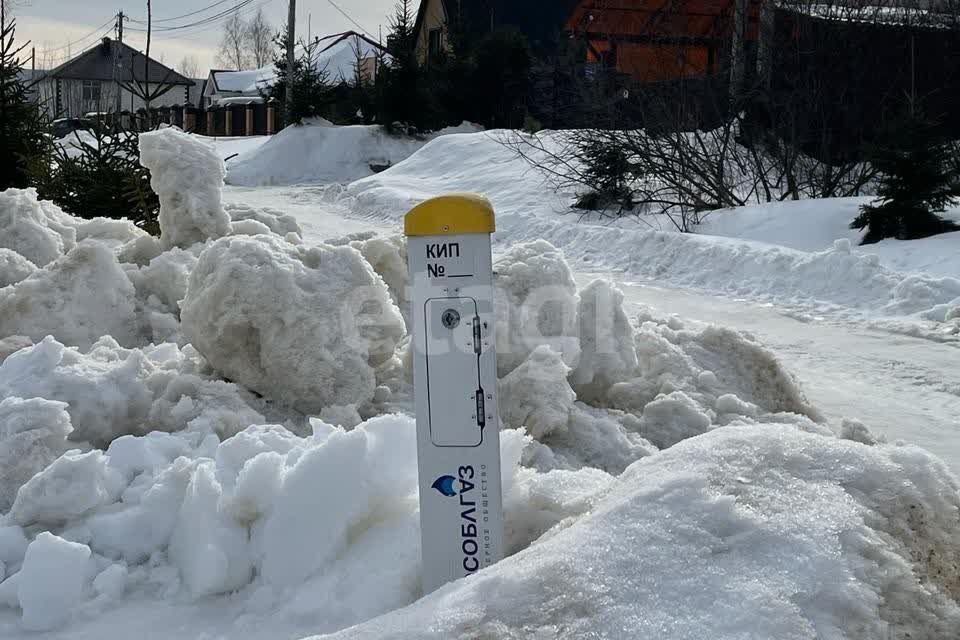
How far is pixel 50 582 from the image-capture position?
2762 mm

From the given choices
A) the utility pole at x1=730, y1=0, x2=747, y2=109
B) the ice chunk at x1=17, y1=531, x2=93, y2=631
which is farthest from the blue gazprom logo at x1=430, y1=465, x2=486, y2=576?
the utility pole at x1=730, y1=0, x2=747, y2=109

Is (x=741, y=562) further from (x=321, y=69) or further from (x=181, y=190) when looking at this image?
(x=321, y=69)

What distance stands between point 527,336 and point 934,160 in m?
8.14

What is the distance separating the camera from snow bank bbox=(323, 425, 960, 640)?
188cm

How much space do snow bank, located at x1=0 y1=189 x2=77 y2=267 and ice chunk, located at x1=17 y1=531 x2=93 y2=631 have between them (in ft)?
12.6

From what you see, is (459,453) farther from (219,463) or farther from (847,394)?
(847,394)

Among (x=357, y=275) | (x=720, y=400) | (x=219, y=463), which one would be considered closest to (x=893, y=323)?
(x=720, y=400)

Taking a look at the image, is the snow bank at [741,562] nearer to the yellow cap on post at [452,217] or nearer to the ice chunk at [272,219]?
the yellow cap on post at [452,217]

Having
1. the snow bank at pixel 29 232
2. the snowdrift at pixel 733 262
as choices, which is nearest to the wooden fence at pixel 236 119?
the snowdrift at pixel 733 262

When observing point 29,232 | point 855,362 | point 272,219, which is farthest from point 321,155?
point 855,362

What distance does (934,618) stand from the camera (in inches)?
80.0

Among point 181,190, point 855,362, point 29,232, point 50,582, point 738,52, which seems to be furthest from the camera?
point 738,52

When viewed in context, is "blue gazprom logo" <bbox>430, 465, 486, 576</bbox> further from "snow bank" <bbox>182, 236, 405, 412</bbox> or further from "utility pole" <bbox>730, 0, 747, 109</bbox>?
"utility pole" <bbox>730, 0, 747, 109</bbox>

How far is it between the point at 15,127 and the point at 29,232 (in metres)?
5.06
